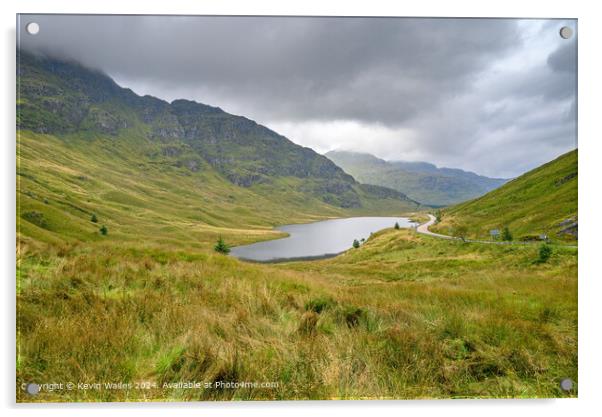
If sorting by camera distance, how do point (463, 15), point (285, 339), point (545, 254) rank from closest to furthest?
point (285, 339), point (463, 15), point (545, 254)

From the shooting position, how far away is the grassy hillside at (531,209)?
6633mm

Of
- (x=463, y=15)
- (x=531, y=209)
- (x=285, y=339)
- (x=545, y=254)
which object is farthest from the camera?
(x=531, y=209)

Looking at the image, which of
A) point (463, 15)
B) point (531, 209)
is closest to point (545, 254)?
point (463, 15)

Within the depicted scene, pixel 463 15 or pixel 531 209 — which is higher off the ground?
pixel 463 15

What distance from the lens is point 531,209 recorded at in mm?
24453

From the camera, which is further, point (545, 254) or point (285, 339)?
point (545, 254)

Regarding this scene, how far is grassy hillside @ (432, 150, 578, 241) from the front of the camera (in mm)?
6633

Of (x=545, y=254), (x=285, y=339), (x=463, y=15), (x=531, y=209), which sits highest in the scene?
(x=463, y=15)

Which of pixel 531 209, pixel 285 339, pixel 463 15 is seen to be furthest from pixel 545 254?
pixel 531 209

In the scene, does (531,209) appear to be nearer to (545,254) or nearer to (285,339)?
(545,254)

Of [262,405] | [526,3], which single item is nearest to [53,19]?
[262,405]

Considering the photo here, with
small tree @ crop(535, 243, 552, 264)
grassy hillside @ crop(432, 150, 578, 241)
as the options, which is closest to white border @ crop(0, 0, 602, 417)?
grassy hillside @ crop(432, 150, 578, 241)

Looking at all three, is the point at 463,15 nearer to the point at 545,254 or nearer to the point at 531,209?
the point at 545,254

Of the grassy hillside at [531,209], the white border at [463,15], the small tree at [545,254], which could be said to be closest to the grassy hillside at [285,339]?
the white border at [463,15]
